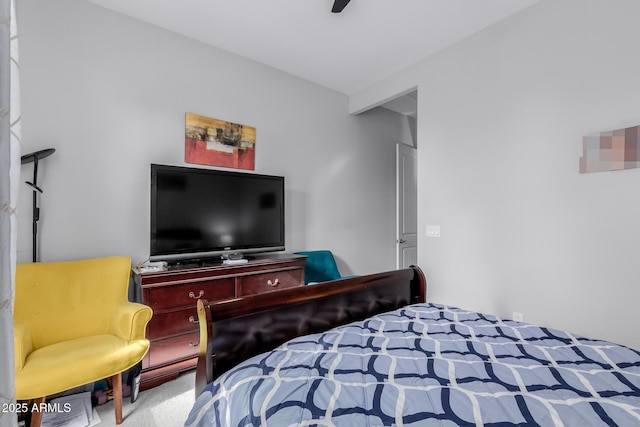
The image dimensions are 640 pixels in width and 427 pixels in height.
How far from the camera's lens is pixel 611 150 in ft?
6.52

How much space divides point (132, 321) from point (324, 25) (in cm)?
263

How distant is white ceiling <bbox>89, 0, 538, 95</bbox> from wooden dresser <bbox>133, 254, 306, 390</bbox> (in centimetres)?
202

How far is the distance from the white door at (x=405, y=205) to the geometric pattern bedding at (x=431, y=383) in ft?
8.43

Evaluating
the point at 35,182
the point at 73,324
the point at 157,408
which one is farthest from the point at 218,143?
the point at 157,408

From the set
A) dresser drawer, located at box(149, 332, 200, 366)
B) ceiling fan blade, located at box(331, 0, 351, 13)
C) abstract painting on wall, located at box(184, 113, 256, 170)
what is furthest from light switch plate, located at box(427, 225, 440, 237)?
dresser drawer, located at box(149, 332, 200, 366)

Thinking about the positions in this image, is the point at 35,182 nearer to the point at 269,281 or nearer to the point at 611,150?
the point at 269,281

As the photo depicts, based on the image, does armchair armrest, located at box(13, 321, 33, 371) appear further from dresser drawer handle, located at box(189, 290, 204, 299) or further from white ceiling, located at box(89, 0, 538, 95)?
white ceiling, located at box(89, 0, 538, 95)

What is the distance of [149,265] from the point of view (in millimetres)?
2314

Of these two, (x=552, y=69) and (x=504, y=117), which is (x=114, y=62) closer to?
(x=504, y=117)

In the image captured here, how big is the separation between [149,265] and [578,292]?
3.10 m

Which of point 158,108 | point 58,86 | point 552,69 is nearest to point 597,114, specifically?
point 552,69

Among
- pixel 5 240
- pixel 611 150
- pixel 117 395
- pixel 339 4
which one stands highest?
pixel 339 4

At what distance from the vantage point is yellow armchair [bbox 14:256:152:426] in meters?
1.54

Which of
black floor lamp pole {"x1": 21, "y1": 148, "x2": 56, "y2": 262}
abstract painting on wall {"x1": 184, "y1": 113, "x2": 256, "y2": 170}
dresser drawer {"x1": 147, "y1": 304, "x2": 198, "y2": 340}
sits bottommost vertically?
dresser drawer {"x1": 147, "y1": 304, "x2": 198, "y2": 340}
